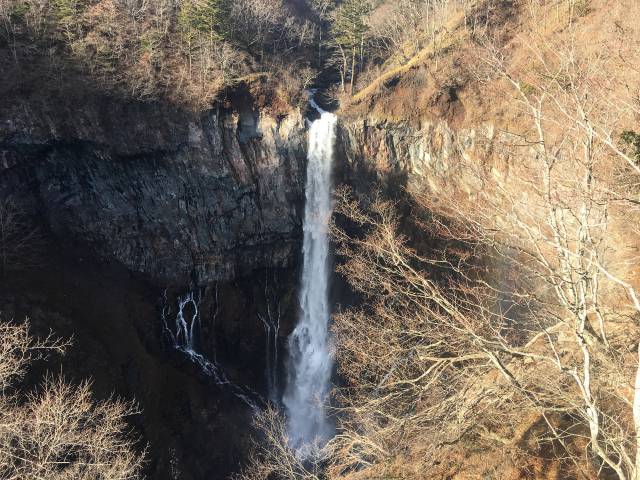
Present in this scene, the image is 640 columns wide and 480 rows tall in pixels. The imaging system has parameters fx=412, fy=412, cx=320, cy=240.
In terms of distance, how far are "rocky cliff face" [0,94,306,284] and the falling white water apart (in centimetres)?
92

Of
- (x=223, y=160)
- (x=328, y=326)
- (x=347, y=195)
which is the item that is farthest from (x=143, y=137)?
(x=328, y=326)

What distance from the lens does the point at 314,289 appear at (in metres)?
26.2

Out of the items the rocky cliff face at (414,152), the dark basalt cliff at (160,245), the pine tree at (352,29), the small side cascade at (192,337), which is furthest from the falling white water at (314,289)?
the pine tree at (352,29)

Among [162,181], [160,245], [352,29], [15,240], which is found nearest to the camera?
[15,240]

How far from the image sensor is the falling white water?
998 inches

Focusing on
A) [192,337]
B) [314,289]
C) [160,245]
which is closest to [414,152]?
[314,289]

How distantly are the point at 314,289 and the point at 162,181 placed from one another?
36.3ft

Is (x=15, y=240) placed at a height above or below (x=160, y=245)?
above

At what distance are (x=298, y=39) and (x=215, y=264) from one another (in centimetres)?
2408

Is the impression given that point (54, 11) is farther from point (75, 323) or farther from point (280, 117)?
point (75, 323)

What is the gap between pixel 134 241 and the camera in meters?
23.0

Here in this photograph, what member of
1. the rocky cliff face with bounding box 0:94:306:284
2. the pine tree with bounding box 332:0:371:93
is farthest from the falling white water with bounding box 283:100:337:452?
the pine tree with bounding box 332:0:371:93

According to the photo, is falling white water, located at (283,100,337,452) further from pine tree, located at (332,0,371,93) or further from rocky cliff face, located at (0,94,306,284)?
pine tree, located at (332,0,371,93)

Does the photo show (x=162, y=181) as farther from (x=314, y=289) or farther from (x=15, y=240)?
(x=314, y=289)
